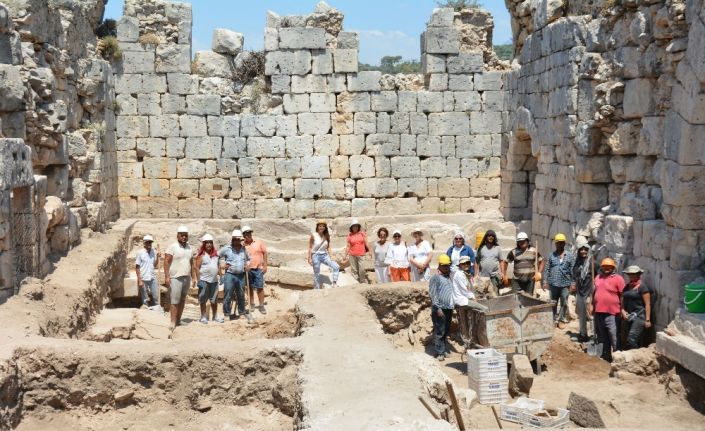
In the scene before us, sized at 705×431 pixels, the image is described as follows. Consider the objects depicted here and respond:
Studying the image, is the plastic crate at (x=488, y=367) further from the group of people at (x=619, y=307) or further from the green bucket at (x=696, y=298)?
the green bucket at (x=696, y=298)

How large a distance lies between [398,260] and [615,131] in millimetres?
3430

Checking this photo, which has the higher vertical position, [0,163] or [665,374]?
[0,163]

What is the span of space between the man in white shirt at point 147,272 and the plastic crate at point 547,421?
6454 mm

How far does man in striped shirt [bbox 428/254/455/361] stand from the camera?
32.6 ft

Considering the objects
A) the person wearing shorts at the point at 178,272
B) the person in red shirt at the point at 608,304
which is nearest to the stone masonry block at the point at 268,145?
the person wearing shorts at the point at 178,272

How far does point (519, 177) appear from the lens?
50.8ft

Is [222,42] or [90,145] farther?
[222,42]

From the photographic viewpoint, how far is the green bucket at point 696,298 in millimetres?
8844

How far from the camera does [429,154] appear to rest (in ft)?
52.6

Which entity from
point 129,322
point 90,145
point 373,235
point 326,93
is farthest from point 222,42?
point 129,322

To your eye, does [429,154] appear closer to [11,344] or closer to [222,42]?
[222,42]

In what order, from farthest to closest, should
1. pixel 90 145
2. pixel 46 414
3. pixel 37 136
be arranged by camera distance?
pixel 90 145 < pixel 37 136 < pixel 46 414

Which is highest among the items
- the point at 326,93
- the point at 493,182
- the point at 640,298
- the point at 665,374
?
the point at 326,93

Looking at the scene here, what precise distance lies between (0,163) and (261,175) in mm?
7743
